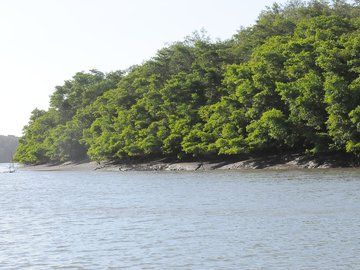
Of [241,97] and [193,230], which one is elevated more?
[241,97]

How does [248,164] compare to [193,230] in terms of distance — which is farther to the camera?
[248,164]

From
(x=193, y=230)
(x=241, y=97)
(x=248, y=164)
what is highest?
(x=241, y=97)

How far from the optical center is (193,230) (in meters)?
31.0

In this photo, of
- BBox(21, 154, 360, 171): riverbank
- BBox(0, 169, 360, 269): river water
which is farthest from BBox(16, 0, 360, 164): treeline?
BBox(0, 169, 360, 269): river water

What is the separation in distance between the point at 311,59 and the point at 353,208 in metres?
48.0

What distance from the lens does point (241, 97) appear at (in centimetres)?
8838

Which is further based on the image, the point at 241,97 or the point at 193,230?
the point at 241,97

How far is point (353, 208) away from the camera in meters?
35.1

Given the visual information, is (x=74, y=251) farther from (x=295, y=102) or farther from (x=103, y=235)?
→ (x=295, y=102)

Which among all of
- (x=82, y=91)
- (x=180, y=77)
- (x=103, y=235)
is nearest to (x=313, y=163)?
(x=180, y=77)

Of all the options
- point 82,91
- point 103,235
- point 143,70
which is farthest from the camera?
point 82,91

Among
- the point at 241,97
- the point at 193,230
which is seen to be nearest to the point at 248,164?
the point at 241,97

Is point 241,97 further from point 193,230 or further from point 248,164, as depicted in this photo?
point 193,230

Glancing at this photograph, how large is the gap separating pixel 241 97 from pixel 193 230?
192 feet
